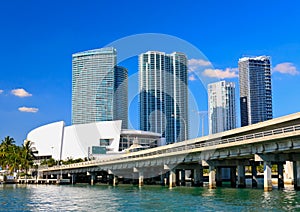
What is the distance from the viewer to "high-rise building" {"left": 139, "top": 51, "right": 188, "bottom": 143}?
285 ft

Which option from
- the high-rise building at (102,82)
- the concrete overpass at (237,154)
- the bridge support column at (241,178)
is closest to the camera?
the concrete overpass at (237,154)

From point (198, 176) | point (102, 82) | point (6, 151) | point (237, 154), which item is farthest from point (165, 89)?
point (6, 151)

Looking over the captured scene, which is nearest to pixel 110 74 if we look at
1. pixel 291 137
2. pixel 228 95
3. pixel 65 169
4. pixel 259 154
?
pixel 65 169

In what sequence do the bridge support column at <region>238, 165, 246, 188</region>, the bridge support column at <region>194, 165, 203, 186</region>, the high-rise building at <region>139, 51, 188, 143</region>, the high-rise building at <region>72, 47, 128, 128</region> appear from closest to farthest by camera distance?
the bridge support column at <region>238, 165, 246, 188</region>, the bridge support column at <region>194, 165, 203, 186</region>, the high-rise building at <region>139, 51, 188, 143</region>, the high-rise building at <region>72, 47, 128, 128</region>

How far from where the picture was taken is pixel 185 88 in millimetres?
83562

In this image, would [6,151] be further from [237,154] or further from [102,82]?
[237,154]

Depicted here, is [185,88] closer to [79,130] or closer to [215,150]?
[215,150]

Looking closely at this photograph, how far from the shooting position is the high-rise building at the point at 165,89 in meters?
87.0

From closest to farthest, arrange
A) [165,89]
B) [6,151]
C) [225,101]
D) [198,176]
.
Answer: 1. [198,176]
2. [165,89]
3. [6,151]
4. [225,101]

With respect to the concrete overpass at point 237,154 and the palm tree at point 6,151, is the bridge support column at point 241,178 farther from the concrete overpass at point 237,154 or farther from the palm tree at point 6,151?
the palm tree at point 6,151

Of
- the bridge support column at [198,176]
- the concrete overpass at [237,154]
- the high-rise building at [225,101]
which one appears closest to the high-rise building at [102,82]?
the concrete overpass at [237,154]

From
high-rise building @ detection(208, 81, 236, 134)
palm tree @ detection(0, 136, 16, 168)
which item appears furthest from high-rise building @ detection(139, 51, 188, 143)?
palm tree @ detection(0, 136, 16, 168)

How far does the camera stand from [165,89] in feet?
290

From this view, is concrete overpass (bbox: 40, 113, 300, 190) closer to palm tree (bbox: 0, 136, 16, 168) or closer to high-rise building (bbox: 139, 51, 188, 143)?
high-rise building (bbox: 139, 51, 188, 143)
